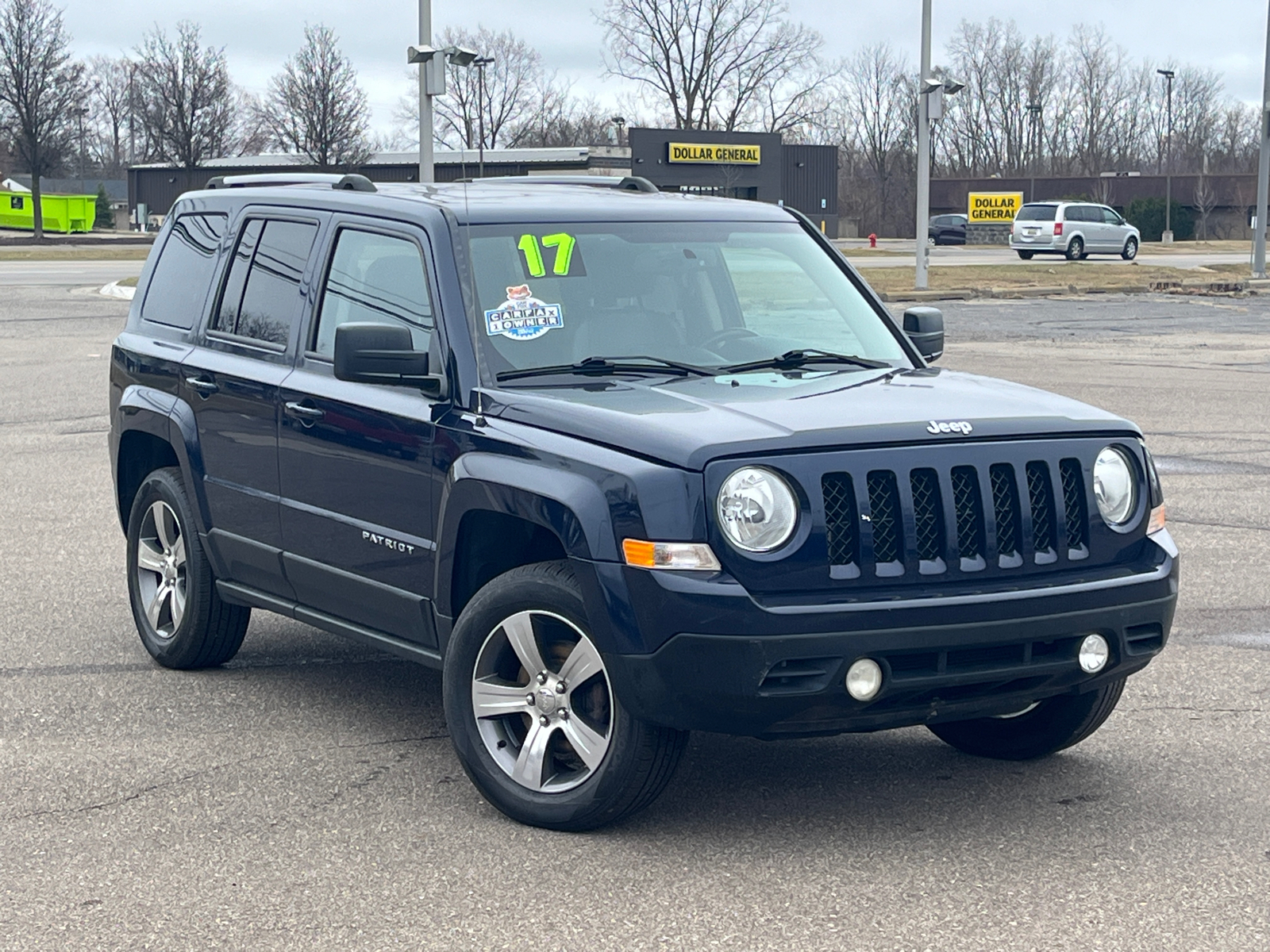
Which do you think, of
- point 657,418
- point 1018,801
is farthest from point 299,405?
point 1018,801

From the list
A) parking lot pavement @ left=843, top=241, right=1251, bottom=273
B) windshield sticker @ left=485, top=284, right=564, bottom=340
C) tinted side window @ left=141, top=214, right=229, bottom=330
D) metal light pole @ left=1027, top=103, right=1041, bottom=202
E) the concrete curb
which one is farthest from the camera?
metal light pole @ left=1027, top=103, right=1041, bottom=202

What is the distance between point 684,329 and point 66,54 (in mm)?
72246

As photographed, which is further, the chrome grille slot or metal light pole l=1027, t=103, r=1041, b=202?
metal light pole l=1027, t=103, r=1041, b=202

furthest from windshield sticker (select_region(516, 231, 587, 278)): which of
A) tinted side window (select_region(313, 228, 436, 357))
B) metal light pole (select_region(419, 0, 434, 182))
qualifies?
metal light pole (select_region(419, 0, 434, 182))

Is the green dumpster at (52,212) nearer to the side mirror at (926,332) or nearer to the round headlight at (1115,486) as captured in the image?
the side mirror at (926,332)

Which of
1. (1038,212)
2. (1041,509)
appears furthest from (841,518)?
(1038,212)

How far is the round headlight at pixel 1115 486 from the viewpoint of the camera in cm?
485

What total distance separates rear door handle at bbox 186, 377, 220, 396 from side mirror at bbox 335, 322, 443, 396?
1.31 meters

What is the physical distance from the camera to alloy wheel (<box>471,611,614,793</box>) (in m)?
4.75

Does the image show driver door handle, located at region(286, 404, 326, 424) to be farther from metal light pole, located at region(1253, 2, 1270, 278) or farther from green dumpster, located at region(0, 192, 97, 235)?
green dumpster, located at region(0, 192, 97, 235)

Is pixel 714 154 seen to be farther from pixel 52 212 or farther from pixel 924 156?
pixel 924 156

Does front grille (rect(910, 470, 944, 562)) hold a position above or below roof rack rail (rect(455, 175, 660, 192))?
below

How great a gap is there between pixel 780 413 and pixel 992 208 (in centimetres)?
7699

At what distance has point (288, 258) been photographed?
6.22 metres
